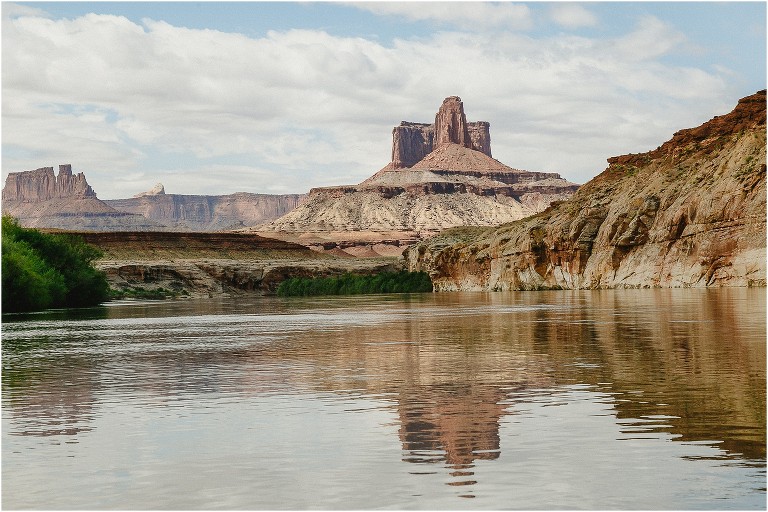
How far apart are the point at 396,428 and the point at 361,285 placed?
13978cm

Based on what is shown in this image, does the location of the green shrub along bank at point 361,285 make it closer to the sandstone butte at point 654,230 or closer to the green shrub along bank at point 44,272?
the sandstone butte at point 654,230

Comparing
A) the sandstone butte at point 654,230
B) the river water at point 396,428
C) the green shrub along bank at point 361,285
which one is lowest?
the river water at point 396,428

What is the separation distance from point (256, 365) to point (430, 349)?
5900 millimetres

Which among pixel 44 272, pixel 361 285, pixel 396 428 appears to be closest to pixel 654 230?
pixel 361 285

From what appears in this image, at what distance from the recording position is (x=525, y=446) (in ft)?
46.1

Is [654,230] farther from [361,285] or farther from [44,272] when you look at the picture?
[44,272]

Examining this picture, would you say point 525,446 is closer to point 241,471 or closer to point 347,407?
point 241,471

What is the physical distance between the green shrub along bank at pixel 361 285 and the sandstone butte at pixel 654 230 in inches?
132

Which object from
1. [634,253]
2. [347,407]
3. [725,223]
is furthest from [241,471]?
[634,253]

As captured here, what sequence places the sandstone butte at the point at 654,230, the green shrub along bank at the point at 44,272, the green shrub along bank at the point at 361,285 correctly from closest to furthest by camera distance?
the green shrub along bank at the point at 44,272 → the sandstone butte at the point at 654,230 → the green shrub along bank at the point at 361,285

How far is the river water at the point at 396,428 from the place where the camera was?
11727mm

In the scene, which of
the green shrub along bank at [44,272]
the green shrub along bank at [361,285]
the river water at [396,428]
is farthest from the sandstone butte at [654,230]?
the river water at [396,428]

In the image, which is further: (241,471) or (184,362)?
(184,362)

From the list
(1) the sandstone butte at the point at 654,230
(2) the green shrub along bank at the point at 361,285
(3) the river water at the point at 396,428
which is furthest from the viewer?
(2) the green shrub along bank at the point at 361,285
